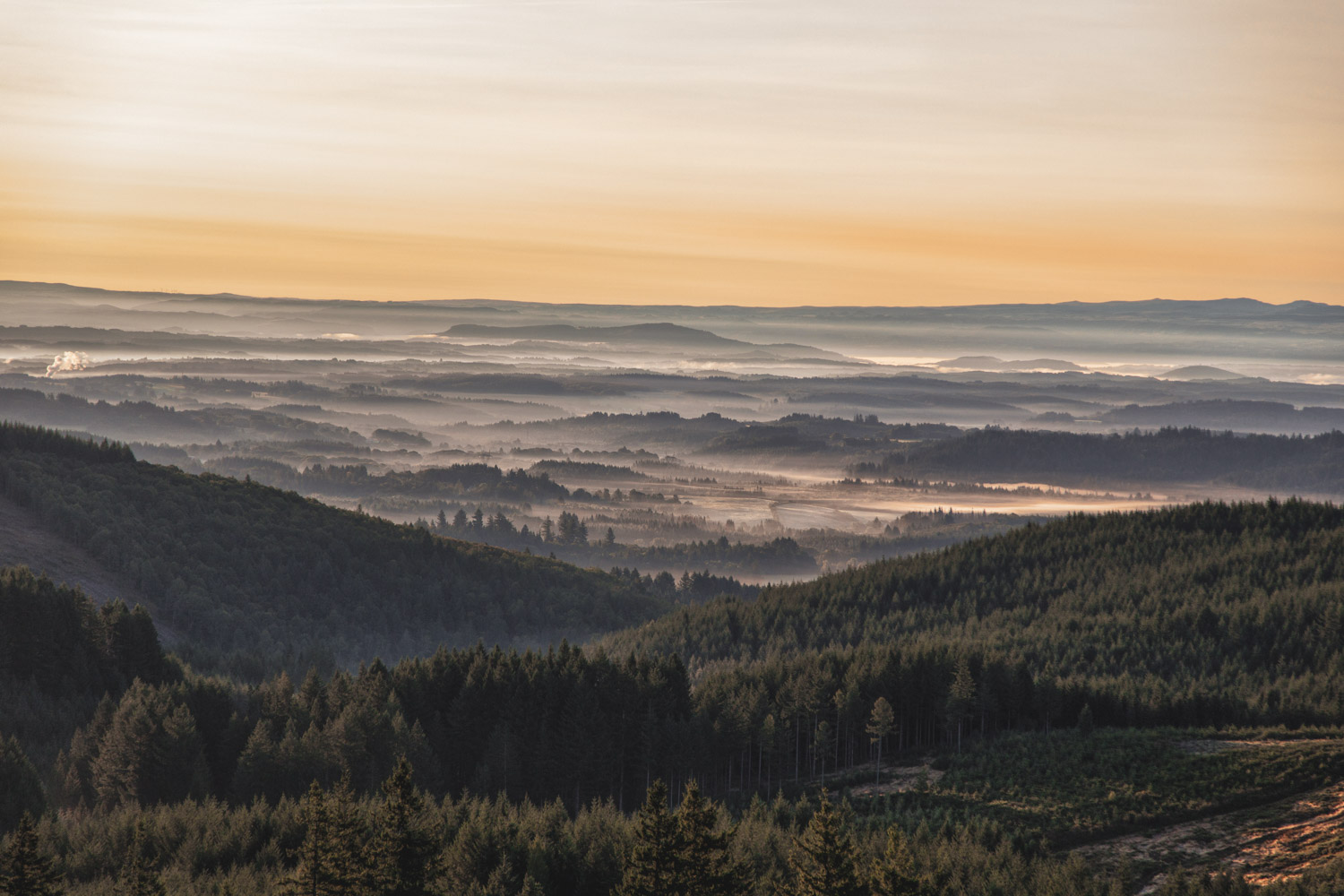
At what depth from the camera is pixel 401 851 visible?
71.4 metres

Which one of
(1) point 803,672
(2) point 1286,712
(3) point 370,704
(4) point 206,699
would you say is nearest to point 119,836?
(3) point 370,704

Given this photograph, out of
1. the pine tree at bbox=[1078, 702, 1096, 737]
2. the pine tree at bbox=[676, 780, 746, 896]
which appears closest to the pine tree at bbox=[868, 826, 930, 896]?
the pine tree at bbox=[676, 780, 746, 896]

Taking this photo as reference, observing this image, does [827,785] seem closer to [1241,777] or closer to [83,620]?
[1241,777]

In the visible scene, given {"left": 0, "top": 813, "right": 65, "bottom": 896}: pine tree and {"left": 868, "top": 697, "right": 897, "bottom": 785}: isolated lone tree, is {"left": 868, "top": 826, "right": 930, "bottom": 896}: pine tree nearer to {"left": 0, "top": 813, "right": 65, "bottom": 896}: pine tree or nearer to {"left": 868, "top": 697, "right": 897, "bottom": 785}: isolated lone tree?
{"left": 0, "top": 813, "right": 65, "bottom": 896}: pine tree

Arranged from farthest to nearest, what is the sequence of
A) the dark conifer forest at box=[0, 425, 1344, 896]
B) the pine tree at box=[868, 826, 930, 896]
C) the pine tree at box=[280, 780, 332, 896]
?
the dark conifer forest at box=[0, 425, 1344, 896]
the pine tree at box=[280, 780, 332, 896]
the pine tree at box=[868, 826, 930, 896]

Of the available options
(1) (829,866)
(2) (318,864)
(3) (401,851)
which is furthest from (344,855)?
(1) (829,866)

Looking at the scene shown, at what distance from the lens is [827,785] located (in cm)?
14762

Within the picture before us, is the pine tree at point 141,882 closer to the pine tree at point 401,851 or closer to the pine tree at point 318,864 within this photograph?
the pine tree at point 318,864

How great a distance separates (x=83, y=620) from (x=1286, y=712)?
6777 inches

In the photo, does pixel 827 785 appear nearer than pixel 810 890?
No

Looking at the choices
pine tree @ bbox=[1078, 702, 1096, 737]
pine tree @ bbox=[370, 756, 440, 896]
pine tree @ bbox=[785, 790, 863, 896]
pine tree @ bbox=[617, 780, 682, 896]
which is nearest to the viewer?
pine tree @ bbox=[617, 780, 682, 896]

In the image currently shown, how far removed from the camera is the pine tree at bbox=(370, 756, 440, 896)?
70.9 meters

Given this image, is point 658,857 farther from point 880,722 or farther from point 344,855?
point 880,722

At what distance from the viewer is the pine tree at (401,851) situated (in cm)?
7094
